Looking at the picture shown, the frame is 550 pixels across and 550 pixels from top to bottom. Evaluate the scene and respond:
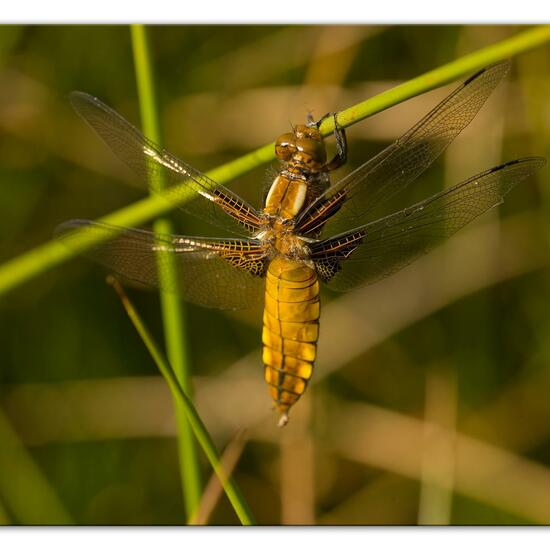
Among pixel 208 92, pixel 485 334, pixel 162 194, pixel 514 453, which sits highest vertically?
pixel 208 92

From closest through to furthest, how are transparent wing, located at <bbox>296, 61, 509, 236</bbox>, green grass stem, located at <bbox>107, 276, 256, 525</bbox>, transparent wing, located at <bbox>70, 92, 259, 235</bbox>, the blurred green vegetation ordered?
1. green grass stem, located at <bbox>107, 276, 256, 525</bbox>
2. transparent wing, located at <bbox>296, 61, 509, 236</bbox>
3. transparent wing, located at <bbox>70, 92, 259, 235</bbox>
4. the blurred green vegetation

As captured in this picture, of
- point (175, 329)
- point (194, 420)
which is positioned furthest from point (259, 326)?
point (194, 420)

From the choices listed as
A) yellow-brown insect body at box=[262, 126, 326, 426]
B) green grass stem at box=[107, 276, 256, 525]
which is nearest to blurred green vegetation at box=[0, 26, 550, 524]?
yellow-brown insect body at box=[262, 126, 326, 426]

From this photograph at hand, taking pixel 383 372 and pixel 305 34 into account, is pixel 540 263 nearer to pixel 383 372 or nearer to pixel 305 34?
pixel 383 372

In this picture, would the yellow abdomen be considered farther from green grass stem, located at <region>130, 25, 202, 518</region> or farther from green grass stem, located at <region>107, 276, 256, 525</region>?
green grass stem, located at <region>107, 276, 256, 525</region>

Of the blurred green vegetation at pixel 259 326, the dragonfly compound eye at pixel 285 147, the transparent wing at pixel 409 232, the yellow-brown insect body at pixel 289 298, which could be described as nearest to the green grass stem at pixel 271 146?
the dragonfly compound eye at pixel 285 147

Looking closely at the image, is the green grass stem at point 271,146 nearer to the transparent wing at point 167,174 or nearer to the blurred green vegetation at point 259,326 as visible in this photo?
the transparent wing at point 167,174

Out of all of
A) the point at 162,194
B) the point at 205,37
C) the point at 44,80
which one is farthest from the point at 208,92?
the point at 162,194
